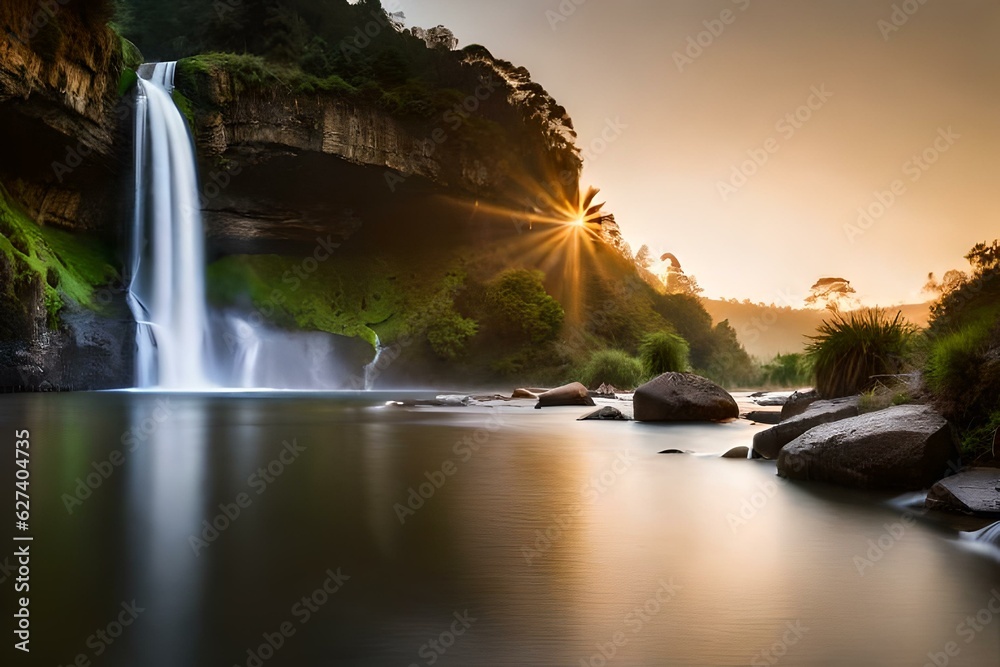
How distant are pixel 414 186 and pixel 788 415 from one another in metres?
33.8

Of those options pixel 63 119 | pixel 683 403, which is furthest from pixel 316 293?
pixel 683 403

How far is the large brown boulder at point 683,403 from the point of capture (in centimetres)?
1409

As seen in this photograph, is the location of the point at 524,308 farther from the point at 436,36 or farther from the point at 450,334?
the point at 436,36

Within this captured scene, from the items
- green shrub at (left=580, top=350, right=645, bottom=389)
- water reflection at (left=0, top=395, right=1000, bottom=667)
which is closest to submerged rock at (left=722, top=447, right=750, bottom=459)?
water reflection at (left=0, top=395, right=1000, bottom=667)

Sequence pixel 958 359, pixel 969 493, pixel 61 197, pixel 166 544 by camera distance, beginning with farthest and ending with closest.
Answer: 1. pixel 61 197
2. pixel 958 359
3. pixel 969 493
4. pixel 166 544

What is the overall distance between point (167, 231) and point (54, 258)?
212 inches

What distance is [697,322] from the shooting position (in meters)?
43.2

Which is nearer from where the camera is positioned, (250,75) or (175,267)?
(175,267)

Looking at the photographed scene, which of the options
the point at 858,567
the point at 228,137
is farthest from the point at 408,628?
the point at 228,137

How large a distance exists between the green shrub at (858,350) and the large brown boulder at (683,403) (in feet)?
9.57

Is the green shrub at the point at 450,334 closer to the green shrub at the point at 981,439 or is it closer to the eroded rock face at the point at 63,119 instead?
the eroded rock face at the point at 63,119

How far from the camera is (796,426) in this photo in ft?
26.3

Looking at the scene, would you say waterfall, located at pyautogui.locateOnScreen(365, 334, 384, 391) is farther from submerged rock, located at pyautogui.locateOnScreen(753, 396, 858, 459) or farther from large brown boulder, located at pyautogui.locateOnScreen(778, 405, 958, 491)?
large brown boulder, located at pyautogui.locateOnScreen(778, 405, 958, 491)

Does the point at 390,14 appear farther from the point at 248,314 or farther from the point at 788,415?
the point at 788,415
